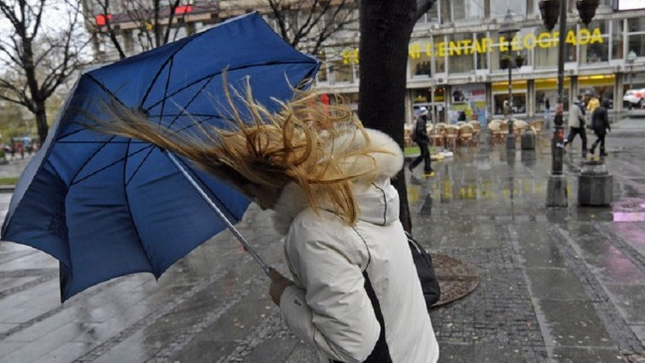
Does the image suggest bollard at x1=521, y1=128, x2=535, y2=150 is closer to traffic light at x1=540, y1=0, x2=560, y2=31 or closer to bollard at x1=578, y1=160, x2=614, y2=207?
traffic light at x1=540, y1=0, x2=560, y2=31

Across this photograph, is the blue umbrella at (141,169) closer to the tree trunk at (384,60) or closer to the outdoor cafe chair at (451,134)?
the tree trunk at (384,60)

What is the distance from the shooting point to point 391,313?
5.62 ft

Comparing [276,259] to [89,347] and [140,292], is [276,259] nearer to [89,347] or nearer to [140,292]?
[140,292]

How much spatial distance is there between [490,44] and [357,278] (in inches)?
1741

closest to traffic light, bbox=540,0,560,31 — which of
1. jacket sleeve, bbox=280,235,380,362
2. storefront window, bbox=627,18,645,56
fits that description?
jacket sleeve, bbox=280,235,380,362

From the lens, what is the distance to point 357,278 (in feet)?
4.96

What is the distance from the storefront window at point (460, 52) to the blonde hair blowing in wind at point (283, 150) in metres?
43.8

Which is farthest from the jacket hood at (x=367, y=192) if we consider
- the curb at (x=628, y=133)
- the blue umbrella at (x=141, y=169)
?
the curb at (x=628, y=133)

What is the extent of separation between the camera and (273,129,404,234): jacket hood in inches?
64.8

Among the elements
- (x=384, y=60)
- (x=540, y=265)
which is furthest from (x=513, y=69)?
(x=384, y=60)

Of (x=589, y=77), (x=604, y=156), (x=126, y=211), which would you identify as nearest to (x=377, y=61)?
(x=126, y=211)

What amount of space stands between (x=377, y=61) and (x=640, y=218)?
5591mm

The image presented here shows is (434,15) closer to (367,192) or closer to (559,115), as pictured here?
(559,115)

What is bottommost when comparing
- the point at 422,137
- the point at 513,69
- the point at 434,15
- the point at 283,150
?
the point at 422,137
